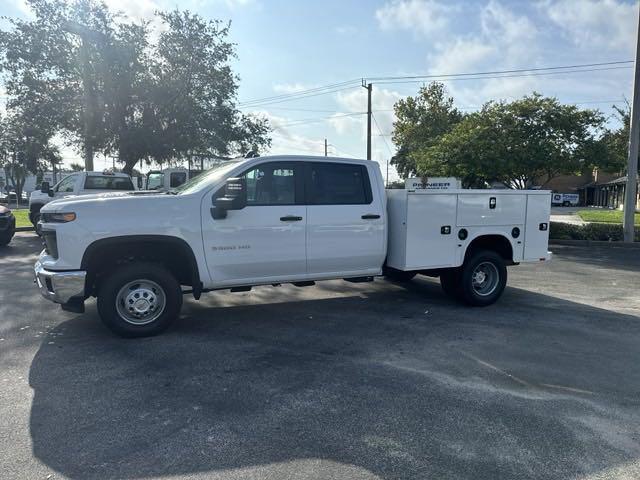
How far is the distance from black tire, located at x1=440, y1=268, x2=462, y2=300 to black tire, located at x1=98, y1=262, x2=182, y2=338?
3870 millimetres

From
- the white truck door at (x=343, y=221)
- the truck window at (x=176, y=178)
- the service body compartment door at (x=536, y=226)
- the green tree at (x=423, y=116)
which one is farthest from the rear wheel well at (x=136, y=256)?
the green tree at (x=423, y=116)

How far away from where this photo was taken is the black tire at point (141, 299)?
5289mm

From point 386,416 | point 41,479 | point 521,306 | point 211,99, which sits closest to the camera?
point 41,479

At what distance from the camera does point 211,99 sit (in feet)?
75.2

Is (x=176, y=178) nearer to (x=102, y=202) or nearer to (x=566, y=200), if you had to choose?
(x=102, y=202)

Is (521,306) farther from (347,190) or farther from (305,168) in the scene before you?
(305,168)

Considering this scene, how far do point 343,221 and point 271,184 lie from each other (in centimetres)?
103

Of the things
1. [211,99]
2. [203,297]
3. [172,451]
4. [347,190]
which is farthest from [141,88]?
[172,451]

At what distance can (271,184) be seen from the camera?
5.97m

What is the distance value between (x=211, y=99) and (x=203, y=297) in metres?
17.2

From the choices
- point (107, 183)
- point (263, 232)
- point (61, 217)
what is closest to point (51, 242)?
point (61, 217)

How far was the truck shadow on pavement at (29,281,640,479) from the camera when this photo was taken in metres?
3.16

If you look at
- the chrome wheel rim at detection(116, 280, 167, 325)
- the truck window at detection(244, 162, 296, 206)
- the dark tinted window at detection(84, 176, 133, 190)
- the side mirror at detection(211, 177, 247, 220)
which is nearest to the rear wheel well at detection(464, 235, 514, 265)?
the truck window at detection(244, 162, 296, 206)

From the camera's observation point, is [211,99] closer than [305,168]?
No
